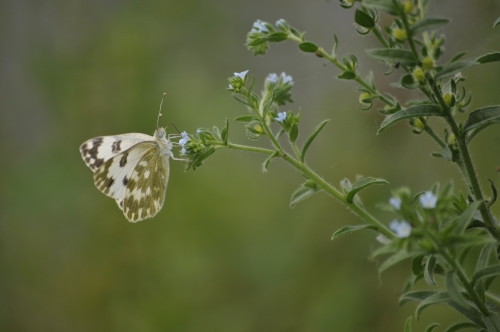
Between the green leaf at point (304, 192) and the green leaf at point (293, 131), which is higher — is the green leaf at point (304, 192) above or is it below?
below

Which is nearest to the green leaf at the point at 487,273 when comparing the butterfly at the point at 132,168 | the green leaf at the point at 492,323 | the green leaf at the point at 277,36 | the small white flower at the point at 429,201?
the green leaf at the point at 492,323

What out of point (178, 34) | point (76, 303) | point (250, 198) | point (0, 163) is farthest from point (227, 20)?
point (76, 303)

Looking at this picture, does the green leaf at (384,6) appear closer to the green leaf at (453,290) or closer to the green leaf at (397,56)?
the green leaf at (397,56)

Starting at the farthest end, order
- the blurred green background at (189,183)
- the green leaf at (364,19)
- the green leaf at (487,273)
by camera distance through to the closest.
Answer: the blurred green background at (189,183) → the green leaf at (364,19) → the green leaf at (487,273)

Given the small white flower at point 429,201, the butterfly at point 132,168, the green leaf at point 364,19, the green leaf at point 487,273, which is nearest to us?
the small white flower at point 429,201

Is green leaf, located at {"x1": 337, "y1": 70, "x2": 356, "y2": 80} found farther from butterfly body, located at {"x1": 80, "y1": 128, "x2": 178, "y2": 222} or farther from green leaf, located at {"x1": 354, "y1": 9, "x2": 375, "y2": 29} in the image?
butterfly body, located at {"x1": 80, "y1": 128, "x2": 178, "y2": 222}

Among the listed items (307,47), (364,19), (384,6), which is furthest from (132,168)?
(384,6)

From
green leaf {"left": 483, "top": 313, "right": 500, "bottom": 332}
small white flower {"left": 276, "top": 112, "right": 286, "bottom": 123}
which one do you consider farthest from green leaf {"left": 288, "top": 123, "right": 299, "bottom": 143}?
green leaf {"left": 483, "top": 313, "right": 500, "bottom": 332}
